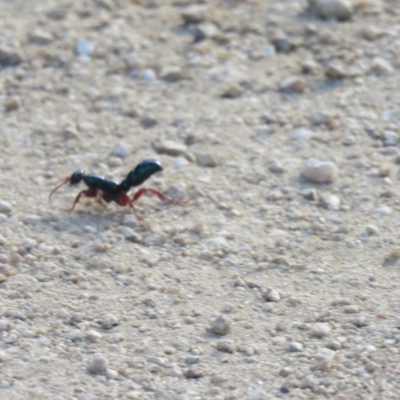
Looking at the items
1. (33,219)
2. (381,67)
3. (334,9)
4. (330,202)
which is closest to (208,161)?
(330,202)

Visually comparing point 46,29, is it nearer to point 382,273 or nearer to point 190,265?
point 190,265

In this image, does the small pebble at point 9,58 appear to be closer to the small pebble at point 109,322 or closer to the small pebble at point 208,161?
the small pebble at point 208,161

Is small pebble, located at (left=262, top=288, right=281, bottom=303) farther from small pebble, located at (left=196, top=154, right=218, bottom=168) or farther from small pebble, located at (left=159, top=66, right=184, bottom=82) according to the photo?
small pebble, located at (left=159, top=66, right=184, bottom=82)

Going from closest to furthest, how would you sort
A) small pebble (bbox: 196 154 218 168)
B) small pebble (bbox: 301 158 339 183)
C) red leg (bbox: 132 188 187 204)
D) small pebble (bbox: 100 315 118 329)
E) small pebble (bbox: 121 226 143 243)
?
small pebble (bbox: 100 315 118 329), small pebble (bbox: 121 226 143 243), red leg (bbox: 132 188 187 204), small pebble (bbox: 301 158 339 183), small pebble (bbox: 196 154 218 168)

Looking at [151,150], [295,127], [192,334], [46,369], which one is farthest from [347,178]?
[46,369]

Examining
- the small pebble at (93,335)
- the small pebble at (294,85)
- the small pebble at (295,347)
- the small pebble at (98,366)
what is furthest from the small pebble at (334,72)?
the small pebble at (98,366)

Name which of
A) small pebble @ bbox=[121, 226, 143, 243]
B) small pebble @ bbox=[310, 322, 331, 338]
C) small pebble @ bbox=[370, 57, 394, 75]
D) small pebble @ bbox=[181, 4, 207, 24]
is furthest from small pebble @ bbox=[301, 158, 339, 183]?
small pebble @ bbox=[181, 4, 207, 24]

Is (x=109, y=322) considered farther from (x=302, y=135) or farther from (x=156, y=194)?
(x=302, y=135)

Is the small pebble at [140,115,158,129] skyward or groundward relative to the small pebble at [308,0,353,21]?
groundward
